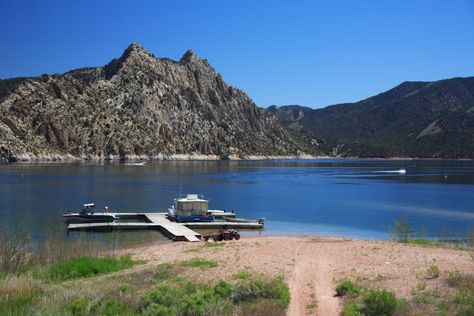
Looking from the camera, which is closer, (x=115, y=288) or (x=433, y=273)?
(x=115, y=288)

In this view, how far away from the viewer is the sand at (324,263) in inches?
605

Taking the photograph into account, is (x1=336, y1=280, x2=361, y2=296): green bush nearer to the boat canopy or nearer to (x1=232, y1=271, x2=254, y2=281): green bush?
(x1=232, y1=271, x2=254, y2=281): green bush

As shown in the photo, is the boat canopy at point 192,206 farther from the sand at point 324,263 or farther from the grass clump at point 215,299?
the grass clump at point 215,299

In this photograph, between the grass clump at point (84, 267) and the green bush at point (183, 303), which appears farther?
the grass clump at point (84, 267)

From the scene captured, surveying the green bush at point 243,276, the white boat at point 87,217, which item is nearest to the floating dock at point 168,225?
the white boat at point 87,217

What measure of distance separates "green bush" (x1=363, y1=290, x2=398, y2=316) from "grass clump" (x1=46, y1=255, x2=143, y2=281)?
10.4 m

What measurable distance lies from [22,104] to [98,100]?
29.2 meters

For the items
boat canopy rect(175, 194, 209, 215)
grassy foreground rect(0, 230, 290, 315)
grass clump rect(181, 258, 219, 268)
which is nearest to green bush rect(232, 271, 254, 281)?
grassy foreground rect(0, 230, 290, 315)

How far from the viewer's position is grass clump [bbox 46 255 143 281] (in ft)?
59.0

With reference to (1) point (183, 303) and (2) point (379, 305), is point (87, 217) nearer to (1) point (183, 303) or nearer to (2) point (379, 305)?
(1) point (183, 303)

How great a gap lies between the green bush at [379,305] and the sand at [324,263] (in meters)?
1.05

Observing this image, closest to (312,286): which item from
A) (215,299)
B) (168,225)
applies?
(215,299)

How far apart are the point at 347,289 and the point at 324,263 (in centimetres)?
526

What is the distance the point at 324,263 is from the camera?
20.2m
